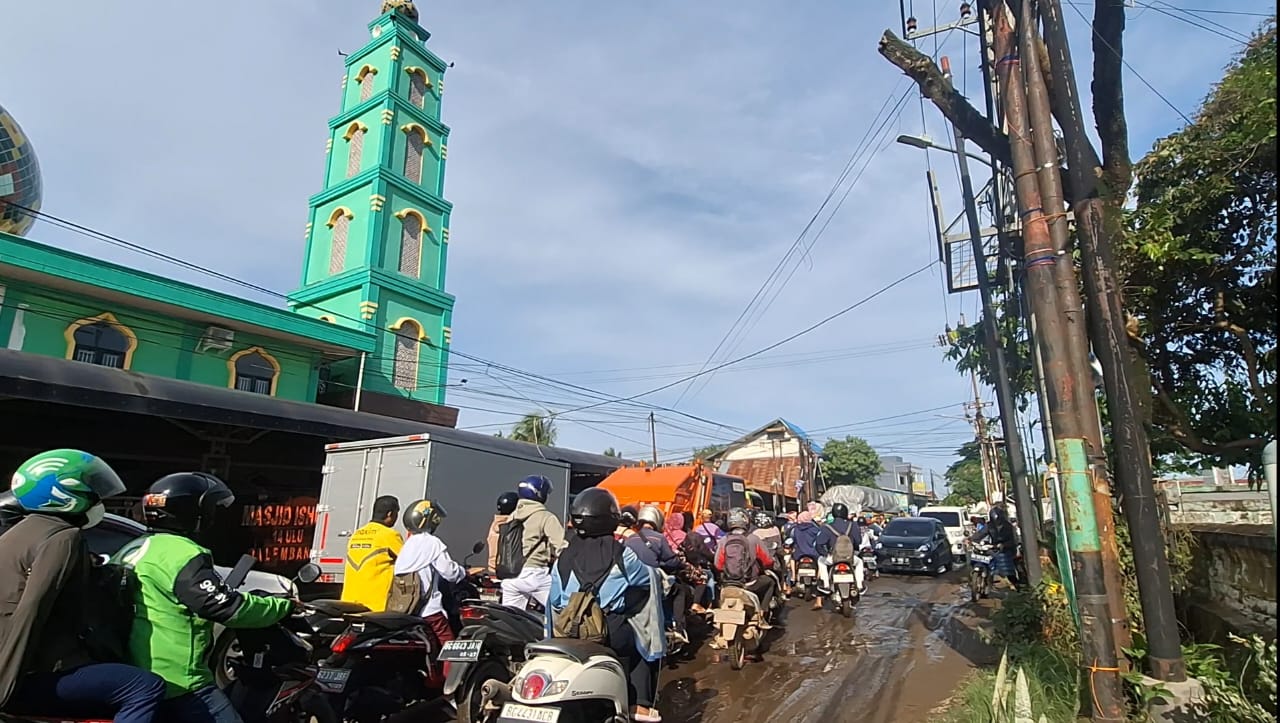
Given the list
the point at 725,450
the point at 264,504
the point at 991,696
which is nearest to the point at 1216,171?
the point at 991,696

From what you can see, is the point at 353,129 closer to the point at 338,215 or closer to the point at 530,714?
the point at 338,215

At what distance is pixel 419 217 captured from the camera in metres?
22.2

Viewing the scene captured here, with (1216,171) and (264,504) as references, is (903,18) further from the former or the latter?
(264,504)

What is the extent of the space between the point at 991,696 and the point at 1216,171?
424cm

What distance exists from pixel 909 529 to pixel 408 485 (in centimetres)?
1368

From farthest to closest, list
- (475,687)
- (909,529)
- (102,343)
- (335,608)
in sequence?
(909,529) < (102,343) < (475,687) < (335,608)

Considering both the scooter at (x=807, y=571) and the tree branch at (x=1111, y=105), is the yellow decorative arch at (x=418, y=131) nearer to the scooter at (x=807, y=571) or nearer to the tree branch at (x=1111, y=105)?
the scooter at (x=807, y=571)

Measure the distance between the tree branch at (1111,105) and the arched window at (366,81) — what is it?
2205cm

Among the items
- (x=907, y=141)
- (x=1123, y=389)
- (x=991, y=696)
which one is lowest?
(x=991, y=696)

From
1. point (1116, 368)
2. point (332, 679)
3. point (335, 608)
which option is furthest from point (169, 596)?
point (1116, 368)

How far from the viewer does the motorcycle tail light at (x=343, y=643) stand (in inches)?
176

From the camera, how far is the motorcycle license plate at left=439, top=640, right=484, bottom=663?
4.52 meters

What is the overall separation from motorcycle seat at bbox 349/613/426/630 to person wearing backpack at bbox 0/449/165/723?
6.09 feet

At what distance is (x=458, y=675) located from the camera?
4.87 metres
